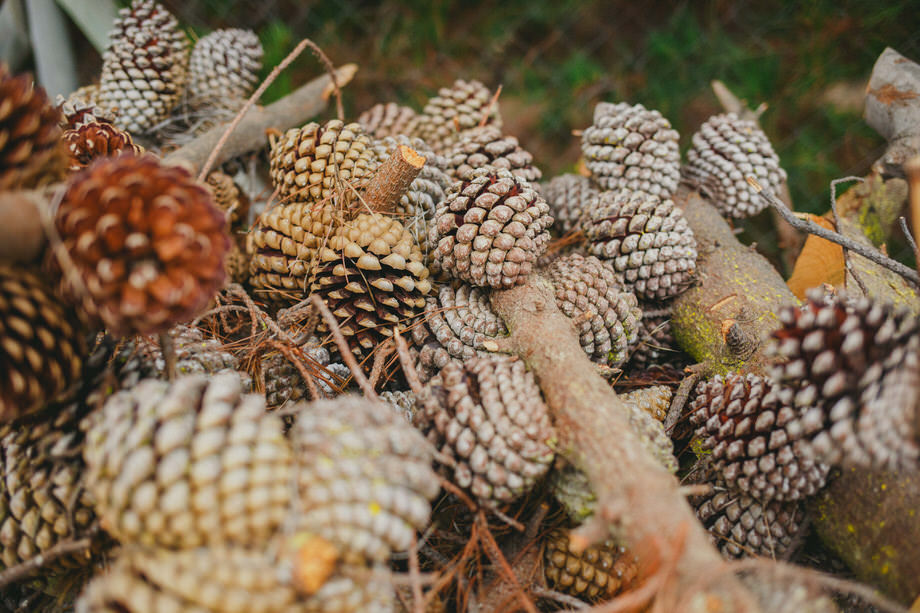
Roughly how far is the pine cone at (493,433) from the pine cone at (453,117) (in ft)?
2.10

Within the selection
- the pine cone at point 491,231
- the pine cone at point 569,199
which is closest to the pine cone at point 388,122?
the pine cone at point 569,199

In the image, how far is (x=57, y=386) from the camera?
1.76 ft

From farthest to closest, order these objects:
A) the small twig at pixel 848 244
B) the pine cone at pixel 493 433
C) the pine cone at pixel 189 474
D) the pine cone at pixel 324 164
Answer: the pine cone at pixel 324 164 < the small twig at pixel 848 244 < the pine cone at pixel 493 433 < the pine cone at pixel 189 474

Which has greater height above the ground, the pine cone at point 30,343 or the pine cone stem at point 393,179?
the pine cone stem at point 393,179

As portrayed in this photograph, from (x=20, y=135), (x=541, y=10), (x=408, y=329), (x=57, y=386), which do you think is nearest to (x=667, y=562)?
(x=408, y=329)

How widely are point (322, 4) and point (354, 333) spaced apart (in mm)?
1440

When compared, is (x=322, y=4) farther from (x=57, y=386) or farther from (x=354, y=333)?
(x=57, y=386)

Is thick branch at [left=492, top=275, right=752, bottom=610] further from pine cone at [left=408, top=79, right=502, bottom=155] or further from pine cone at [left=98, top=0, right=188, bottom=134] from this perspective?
pine cone at [left=98, top=0, right=188, bottom=134]

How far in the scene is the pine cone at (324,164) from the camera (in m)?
0.87

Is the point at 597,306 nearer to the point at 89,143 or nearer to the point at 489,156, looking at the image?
the point at 489,156

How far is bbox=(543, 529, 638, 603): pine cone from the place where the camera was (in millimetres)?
703

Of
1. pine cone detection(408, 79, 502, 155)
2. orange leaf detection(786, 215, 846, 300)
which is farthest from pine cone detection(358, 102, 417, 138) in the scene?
orange leaf detection(786, 215, 846, 300)

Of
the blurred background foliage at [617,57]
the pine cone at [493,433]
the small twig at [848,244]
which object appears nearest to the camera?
the pine cone at [493,433]

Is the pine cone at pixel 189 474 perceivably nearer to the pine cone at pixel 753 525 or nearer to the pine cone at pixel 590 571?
the pine cone at pixel 590 571
